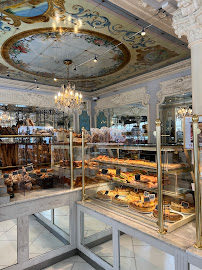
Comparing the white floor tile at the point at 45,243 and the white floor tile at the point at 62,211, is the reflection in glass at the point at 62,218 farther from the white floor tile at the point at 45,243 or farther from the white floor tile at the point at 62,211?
the white floor tile at the point at 45,243

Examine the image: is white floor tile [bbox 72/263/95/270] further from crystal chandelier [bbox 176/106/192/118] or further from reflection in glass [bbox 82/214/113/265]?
crystal chandelier [bbox 176/106/192/118]

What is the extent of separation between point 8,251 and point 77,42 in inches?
155

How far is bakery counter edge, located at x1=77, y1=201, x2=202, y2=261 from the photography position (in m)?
1.64

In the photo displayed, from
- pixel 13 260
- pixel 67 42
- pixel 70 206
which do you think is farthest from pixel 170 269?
pixel 67 42

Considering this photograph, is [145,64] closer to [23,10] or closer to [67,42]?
[67,42]

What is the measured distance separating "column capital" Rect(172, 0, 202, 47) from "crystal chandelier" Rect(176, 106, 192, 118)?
3.13 metres

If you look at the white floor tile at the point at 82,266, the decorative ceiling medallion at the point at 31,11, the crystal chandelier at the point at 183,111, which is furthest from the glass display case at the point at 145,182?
the crystal chandelier at the point at 183,111

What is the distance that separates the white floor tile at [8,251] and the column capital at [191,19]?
3.30m

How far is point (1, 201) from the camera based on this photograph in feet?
7.44

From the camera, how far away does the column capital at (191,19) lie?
7.66 feet

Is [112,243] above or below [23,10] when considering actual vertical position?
below

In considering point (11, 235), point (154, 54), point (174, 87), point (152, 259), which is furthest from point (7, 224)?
point (174, 87)

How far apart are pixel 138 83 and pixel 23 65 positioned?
358 cm

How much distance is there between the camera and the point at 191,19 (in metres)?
2.42
